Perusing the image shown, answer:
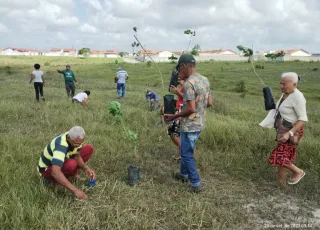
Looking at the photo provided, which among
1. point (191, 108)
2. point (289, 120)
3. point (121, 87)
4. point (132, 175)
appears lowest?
point (132, 175)

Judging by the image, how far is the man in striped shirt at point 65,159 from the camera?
3.28m

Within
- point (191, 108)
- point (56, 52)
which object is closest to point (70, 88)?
point (191, 108)

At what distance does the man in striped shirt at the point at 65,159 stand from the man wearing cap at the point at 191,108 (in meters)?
1.19

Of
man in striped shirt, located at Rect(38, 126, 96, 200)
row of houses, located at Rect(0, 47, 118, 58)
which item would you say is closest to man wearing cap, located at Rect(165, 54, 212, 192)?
man in striped shirt, located at Rect(38, 126, 96, 200)

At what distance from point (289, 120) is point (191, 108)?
1301 mm

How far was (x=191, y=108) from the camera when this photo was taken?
379 cm

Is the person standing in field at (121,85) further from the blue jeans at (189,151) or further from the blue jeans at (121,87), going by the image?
the blue jeans at (189,151)

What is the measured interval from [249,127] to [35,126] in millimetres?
4480

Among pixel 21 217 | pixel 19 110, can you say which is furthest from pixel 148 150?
pixel 19 110

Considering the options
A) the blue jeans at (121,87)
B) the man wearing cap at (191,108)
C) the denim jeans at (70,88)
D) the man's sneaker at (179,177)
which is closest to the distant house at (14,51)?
the denim jeans at (70,88)

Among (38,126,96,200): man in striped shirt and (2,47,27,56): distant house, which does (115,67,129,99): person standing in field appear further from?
(2,47,27,56): distant house

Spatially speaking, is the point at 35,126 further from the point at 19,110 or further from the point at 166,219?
the point at 166,219

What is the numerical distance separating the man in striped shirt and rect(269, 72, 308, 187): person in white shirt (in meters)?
2.41

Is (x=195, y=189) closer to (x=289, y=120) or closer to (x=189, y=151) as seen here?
(x=189, y=151)
